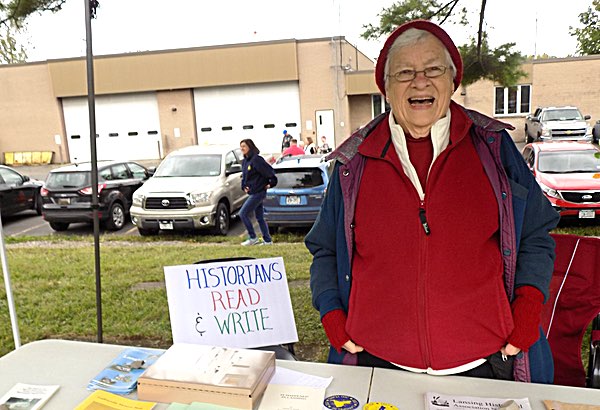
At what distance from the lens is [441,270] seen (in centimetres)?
144

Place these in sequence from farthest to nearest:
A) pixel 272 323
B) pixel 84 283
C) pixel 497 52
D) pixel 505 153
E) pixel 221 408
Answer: pixel 84 283
pixel 497 52
pixel 272 323
pixel 505 153
pixel 221 408

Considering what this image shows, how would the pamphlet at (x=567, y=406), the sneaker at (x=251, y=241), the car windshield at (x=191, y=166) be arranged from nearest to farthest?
the pamphlet at (x=567, y=406), the sneaker at (x=251, y=241), the car windshield at (x=191, y=166)

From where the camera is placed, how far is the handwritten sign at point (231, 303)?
2.19 m

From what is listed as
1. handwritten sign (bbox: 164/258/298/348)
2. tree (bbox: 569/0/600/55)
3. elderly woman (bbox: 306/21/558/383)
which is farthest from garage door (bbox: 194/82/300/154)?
elderly woman (bbox: 306/21/558/383)

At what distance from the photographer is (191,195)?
26.2 ft

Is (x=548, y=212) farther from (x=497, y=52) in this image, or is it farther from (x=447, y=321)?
(x=497, y=52)

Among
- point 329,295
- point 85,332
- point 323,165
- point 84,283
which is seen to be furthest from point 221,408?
point 323,165

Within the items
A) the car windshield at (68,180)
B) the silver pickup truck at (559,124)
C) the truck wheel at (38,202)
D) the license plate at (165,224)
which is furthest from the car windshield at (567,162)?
the truck wheel at (38,202)

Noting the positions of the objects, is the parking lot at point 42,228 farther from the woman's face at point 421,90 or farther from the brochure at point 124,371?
the woman's face at point 421,90

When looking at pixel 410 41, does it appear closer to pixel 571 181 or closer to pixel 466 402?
pixel 466 402

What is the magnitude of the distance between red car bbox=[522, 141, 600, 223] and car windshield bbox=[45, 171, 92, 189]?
760 centimetres

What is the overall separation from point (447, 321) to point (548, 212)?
1.66 ft

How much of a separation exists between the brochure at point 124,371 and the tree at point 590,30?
12.3 feet

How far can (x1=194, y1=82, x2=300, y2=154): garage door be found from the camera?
1731 cm
